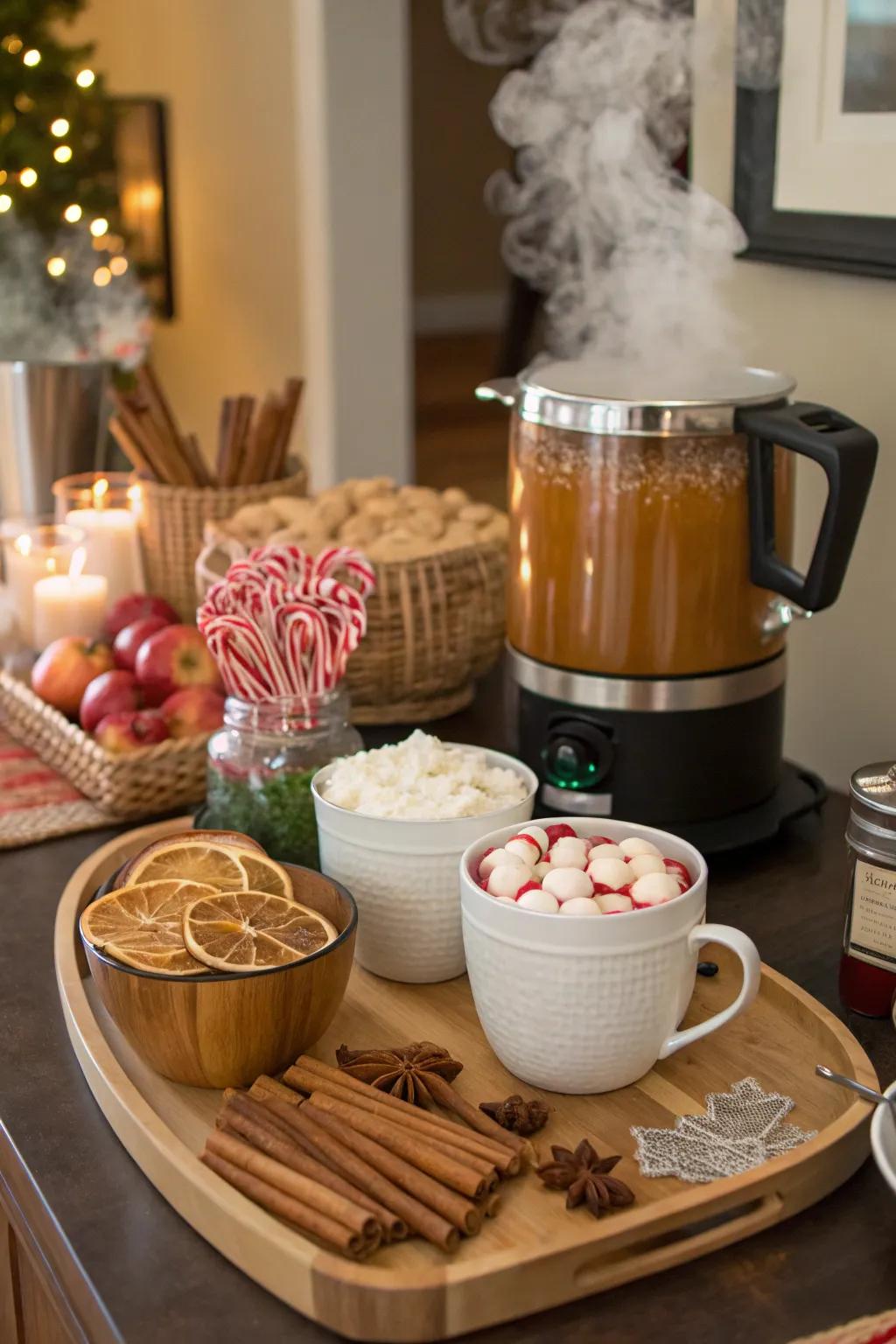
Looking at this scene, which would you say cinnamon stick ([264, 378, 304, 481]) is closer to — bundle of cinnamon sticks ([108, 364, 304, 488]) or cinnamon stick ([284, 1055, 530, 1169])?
bundle of cinnamon sticks ([108, 364, 304, 488])

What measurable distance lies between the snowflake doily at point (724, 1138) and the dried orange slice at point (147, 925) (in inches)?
10.3

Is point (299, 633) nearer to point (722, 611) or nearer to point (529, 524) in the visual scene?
point (529, 524)

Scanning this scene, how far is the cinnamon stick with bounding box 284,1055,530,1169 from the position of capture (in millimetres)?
739

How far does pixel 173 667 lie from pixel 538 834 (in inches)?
22.2

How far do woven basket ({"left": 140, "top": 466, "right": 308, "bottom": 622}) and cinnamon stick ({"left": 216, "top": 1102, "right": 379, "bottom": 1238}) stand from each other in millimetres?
903

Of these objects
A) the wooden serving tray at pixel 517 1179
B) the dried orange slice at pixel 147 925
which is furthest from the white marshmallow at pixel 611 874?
the dried orange slice at pixel 147 925

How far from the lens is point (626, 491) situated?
1007 millimetres

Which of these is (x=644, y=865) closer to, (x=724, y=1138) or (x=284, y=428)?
(x=724, y=1138)

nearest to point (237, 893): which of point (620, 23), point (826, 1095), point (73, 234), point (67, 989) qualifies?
point (67, 989)

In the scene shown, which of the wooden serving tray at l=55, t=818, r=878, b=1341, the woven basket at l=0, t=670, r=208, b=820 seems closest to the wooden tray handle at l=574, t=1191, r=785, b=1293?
the wooden serving tray at l=55, t=818, r=878, b=1341

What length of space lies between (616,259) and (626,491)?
0.30 meters

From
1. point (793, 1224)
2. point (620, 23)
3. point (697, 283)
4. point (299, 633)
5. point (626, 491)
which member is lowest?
point (793, 1224)

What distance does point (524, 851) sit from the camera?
0.83m

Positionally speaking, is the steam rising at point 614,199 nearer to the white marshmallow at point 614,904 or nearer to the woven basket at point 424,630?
the woven basket at point 424,630
